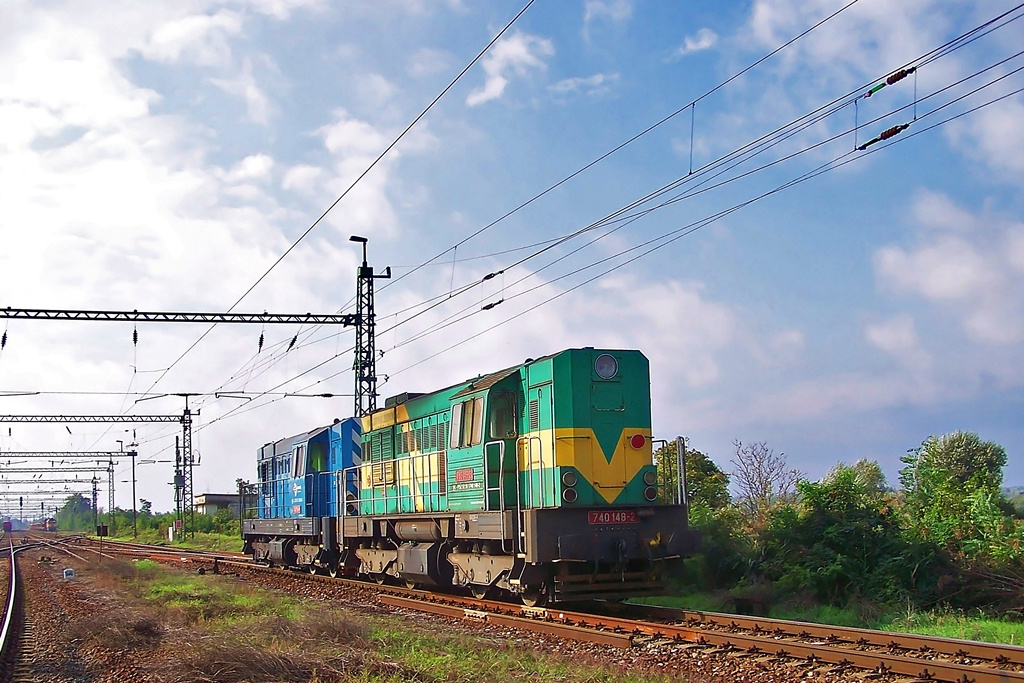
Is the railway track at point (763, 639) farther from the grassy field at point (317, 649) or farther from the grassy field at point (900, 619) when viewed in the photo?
the grassy field at point (900, 619)

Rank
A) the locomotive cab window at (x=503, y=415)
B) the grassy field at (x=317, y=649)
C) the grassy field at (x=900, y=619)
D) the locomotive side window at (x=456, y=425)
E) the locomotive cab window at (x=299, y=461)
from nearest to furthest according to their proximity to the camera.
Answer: the grassy field at (x=317, y=649) → the grassy field at (x=900, y=619) → the locomotive cab window at (x=503, y=415) → the locomotive side window at (x=456, y=425) → the locomotive cab window at (x=299, y=461)

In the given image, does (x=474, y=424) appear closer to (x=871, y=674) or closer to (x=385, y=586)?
(x=385, y=586)

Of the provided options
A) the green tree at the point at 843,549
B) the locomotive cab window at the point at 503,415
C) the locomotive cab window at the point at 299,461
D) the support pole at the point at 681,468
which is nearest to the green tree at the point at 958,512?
the green tree at the point at 843,549

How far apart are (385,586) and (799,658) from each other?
36.2 feet

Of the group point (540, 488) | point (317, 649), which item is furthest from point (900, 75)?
point (317, 649)

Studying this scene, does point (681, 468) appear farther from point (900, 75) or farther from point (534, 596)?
point (900, 75)

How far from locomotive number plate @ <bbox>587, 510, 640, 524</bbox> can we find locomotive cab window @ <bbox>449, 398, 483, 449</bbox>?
245 centimetres

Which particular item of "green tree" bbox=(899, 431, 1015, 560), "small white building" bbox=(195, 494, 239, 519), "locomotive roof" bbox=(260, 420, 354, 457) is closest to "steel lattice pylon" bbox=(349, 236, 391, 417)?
"locomotive roof" bbox=(260, 420, 354, 457)

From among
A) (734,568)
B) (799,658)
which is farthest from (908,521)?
(799,658)

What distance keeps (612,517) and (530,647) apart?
319 centimetres

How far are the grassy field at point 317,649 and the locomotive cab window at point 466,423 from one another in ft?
9.75

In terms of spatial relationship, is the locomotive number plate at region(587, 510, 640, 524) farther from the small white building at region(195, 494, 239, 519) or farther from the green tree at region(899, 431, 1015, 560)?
the small white building at region(195, 494, 239, 519)

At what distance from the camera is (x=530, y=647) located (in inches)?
404

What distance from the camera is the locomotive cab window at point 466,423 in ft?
47.9
